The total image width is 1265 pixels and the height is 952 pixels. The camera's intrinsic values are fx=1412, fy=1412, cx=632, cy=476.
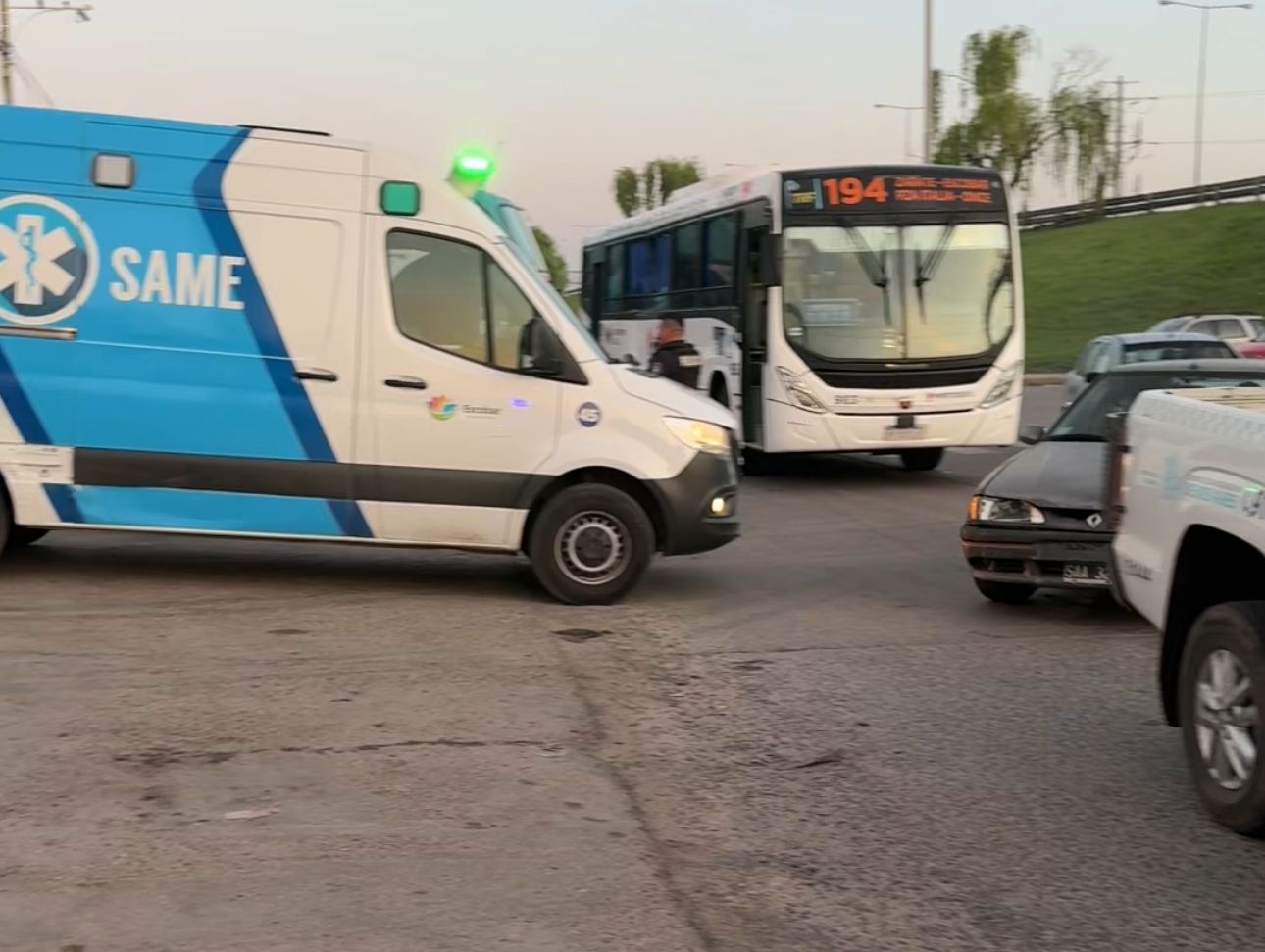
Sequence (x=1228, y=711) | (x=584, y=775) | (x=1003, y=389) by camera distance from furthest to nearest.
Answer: (x=1003, y=389) → (x=584, y=775) → (x=1228, y=711)

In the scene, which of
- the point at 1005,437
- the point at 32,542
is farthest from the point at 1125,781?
the point at 1005,437

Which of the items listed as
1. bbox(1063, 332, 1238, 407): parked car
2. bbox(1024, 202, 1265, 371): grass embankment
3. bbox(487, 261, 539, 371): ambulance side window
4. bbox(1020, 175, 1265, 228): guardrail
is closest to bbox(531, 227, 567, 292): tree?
bbox(487, 261, 539, 371): ambulance side window

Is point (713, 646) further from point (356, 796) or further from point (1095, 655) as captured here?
point (356, 796)

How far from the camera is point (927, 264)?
15.1 metres

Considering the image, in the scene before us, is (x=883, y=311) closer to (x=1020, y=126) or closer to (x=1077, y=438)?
(x=1077, y=438)

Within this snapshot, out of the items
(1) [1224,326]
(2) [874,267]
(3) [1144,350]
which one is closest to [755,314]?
(2) [874,267]

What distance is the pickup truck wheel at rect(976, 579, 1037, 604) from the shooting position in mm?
8695

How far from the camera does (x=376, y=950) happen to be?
3.79 m

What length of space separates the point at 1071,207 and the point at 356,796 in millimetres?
73542

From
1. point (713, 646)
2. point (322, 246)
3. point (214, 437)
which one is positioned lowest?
point (713, 646)

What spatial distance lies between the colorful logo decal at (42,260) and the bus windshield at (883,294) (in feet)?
27.0

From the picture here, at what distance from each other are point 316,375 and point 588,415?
1645mm

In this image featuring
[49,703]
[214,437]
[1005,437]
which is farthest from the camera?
[1005,437]

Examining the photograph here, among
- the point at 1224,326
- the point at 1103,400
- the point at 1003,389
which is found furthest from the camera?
the point at 1224,326
